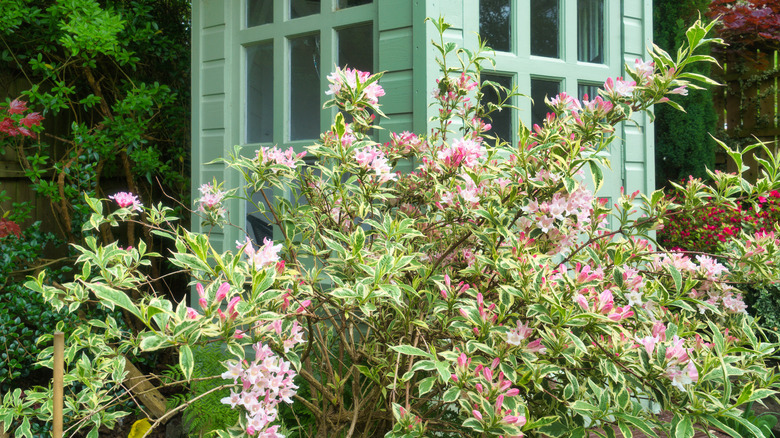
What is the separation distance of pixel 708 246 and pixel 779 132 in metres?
2.86

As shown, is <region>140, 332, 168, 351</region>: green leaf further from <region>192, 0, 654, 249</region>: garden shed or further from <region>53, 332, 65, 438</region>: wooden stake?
<region>192, 0, 654, 249</region>: garden shed

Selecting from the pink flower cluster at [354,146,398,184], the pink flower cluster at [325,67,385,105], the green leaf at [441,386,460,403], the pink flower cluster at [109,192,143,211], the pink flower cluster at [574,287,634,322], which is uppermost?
the pink flower cluster at [325,67,385,105]

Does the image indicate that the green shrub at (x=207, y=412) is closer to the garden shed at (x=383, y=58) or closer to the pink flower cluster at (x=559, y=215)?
the garden shed at (x=383, y=58)

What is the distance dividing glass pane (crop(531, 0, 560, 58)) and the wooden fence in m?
3.91

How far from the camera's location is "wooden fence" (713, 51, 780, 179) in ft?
19.3

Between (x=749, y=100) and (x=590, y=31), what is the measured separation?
4256 millimetres

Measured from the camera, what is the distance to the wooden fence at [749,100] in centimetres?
589

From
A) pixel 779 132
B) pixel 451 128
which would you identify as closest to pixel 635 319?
pixel 451 128

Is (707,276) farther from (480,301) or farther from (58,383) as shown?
(58,383)

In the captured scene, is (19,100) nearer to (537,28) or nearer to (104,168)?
(104,168)

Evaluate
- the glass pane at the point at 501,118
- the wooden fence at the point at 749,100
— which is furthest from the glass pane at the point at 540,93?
the wooden fence at the point at 749,100

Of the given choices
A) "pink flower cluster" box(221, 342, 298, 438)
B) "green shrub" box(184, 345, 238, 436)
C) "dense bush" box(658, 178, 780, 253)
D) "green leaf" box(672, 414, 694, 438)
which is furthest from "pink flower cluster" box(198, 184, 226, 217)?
"dense bush" box(658, 178, 780, 253)

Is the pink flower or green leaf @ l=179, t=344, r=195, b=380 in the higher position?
→ the pink flower

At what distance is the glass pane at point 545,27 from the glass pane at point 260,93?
46.8 inches
